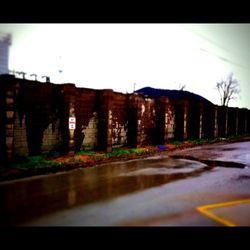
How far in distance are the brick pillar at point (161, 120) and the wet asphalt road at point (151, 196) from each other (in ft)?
26.0

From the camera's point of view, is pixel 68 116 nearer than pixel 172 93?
Yes

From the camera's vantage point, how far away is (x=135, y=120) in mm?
16734

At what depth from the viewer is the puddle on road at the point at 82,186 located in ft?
19.9

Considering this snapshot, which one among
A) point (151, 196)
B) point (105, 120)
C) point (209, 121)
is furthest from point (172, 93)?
point (151, 196)

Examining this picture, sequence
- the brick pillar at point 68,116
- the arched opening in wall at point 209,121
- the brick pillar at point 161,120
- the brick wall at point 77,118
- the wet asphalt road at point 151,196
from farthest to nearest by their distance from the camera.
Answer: the arched opening in wall at point 209,121
the brick pillar at point 161,120
the brick pillar at point 68,116
the brick wall at point 77,118
the wet asphalt road at point 151,196

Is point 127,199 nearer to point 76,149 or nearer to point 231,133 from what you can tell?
point 76,149

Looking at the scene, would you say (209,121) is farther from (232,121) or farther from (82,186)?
(82,186)

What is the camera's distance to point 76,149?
44.6ft

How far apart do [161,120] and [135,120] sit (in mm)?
3588

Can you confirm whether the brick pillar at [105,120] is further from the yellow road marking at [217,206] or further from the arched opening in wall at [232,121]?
the arched opening in wall at [232,121]

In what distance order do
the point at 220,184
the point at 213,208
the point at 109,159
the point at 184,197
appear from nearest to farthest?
the point at 213,208 → the point at 184,197 → the point at 220,184 → the point at 109,159

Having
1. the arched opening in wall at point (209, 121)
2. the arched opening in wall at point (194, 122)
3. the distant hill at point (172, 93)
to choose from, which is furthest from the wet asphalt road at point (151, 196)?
the distant hill at point (172, 93)
